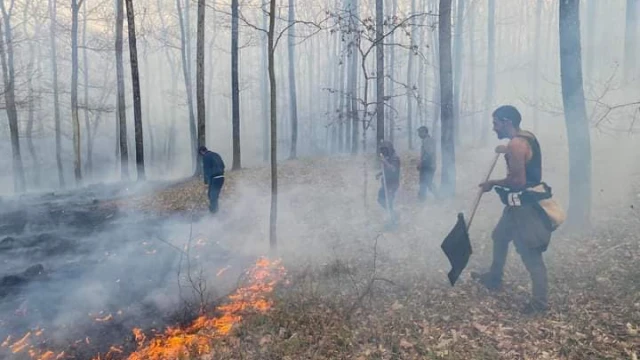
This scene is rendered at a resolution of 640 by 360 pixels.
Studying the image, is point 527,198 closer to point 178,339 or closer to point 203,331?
point 203,331

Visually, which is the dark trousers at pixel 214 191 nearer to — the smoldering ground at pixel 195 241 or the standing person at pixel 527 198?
the smoldering ground at pixel 195 241

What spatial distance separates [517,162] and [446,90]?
5.73 metres

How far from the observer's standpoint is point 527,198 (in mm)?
5121

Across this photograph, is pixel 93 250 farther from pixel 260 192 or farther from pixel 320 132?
pixel 320 132

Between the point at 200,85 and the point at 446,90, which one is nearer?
the point at 446,90

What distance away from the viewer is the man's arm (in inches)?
197

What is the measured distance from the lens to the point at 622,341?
4.38 meters

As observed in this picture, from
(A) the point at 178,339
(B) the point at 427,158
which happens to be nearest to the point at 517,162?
(A) the point at 178,339

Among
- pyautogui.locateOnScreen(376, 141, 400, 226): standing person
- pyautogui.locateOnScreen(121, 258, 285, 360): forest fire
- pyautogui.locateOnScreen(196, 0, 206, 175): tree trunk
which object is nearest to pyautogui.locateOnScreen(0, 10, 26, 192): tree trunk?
pyautogui.locateOnScreen(196, 0, 206, 175): tree trunk

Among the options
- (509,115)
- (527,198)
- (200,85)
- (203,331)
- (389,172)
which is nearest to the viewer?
(527,198)

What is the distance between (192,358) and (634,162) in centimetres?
1381

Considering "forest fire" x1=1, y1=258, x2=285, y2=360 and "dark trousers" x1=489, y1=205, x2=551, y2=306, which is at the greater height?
"dark trousers" x1=489, y1=205, x2=551, y2=306

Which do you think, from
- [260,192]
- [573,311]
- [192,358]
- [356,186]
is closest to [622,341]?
[573,311]

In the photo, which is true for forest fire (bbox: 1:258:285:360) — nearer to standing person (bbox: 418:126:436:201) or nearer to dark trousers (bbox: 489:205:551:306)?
dark trousers (bbox: 489:205:551:306)
